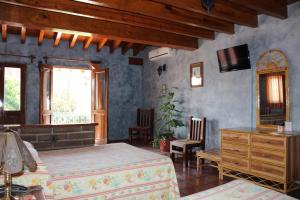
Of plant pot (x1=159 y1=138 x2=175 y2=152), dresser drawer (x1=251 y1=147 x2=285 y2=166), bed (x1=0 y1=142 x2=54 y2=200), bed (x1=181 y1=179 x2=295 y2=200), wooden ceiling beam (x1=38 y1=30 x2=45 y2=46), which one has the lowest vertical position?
plant pot (x1=159 y1=138 x2=175 y2=152)

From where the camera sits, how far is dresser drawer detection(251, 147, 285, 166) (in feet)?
10.4

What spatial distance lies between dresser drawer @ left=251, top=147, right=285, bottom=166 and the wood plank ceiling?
77.4 inches

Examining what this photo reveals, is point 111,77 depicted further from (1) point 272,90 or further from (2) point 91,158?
(2) point 91,158

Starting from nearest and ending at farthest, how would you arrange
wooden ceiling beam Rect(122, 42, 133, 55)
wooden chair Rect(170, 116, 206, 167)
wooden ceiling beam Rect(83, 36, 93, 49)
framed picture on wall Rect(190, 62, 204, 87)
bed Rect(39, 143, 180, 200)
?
bed Rect(39, 143, 180, 200), wooden chair Rect(170, 116, 206, 167), framed picture on wall Rect(190, 62, 204, 87), wooden ceiling beam Rect(83, 36, 93, 49), wooden ceiling beam Rect(122, 42, 133, 55)

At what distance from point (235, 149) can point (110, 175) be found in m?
2.35

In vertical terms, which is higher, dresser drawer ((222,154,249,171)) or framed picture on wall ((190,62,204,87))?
framed picture on wall ((190,62,204,87))

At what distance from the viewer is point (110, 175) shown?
6.88ft

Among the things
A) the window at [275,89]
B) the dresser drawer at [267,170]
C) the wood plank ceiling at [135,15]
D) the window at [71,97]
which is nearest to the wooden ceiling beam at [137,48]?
the wood plank ceiling at [135,15]

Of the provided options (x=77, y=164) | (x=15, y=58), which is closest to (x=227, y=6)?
(x=77, y=164)

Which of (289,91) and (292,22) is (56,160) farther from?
(292,22)

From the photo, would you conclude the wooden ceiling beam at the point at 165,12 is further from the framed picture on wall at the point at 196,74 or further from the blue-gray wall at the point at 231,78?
the framed picture on wall at the point at 196,74

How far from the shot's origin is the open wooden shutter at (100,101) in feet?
21.4

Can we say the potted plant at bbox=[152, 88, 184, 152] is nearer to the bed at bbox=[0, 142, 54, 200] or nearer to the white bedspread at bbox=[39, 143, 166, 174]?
the white bedspread at bbox=[39, 143, 166, 174]

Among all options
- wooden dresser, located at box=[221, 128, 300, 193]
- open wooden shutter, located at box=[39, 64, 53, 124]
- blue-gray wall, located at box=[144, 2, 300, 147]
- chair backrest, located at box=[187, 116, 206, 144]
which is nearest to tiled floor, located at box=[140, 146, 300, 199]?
wooden dresser, located at box=[221, 128, 300, 193]
